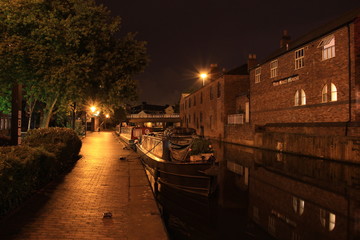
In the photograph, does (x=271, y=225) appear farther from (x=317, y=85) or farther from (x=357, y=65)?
(x=317, y=85)

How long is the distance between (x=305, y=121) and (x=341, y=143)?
6.02 metres

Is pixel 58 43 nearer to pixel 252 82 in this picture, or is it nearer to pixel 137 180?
pixel 137 180

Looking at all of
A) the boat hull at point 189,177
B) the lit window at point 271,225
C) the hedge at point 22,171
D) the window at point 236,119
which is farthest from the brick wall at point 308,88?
the hedge at point 22,171

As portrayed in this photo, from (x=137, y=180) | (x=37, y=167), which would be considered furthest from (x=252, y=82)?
(x=37, y=167)

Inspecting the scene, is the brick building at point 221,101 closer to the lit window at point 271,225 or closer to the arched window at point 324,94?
the arched window at point 324,94

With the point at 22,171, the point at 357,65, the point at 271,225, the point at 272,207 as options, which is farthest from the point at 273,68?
the point at 22,171

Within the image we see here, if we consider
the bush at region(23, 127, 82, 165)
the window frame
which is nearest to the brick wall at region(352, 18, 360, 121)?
the window frame

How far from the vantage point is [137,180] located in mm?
10422

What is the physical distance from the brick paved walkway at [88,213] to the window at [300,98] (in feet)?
59.7

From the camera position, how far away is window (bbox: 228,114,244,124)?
34.3 metres

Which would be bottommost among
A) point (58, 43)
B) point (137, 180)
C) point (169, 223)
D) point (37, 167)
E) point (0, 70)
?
point (169, 223)

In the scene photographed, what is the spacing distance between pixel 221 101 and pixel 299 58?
52.8 feet

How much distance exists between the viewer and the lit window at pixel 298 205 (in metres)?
8.72

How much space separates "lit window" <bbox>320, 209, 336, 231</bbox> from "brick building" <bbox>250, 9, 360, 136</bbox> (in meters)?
10.8
